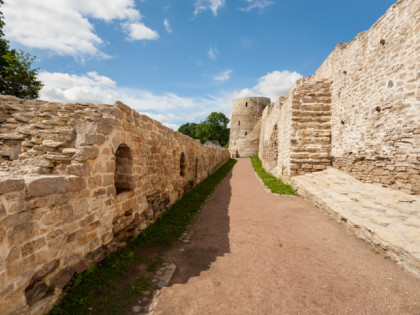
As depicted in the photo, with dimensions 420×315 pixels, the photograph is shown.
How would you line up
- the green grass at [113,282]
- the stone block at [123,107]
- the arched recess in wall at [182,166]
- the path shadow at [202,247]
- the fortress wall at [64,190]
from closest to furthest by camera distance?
the fortress wall at [64,190] → the green grass at [113,282] → the path shadow at [202,247] → the stone block at [123,107] → the arched recess in wall at [182,166]

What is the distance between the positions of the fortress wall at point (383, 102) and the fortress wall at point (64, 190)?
24.1 feet

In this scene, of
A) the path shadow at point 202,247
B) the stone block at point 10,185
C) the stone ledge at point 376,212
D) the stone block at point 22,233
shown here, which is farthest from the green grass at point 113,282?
the stone ledge at point 376,212

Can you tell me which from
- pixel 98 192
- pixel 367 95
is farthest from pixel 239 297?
pixel 367 95

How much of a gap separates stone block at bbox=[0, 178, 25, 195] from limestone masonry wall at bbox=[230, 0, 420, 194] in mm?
8437

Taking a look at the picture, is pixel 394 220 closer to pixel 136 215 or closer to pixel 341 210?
pixel 341 210

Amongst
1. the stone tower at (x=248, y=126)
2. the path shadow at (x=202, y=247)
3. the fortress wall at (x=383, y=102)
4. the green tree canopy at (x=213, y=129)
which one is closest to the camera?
the path shadow at (x=202, y=247)

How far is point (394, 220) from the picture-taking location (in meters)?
4.50

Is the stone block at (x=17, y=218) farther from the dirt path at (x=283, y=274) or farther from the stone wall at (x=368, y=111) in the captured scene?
the stone wall at (x=368, y=111)

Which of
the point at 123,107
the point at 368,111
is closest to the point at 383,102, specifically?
the point at 368,111

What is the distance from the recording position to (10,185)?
2289 millimetres

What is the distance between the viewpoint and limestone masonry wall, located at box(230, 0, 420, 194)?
5934 millimetres

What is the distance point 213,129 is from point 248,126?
64.3 feet

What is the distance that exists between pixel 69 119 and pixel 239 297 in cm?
437

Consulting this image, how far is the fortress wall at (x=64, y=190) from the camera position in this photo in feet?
7.80
